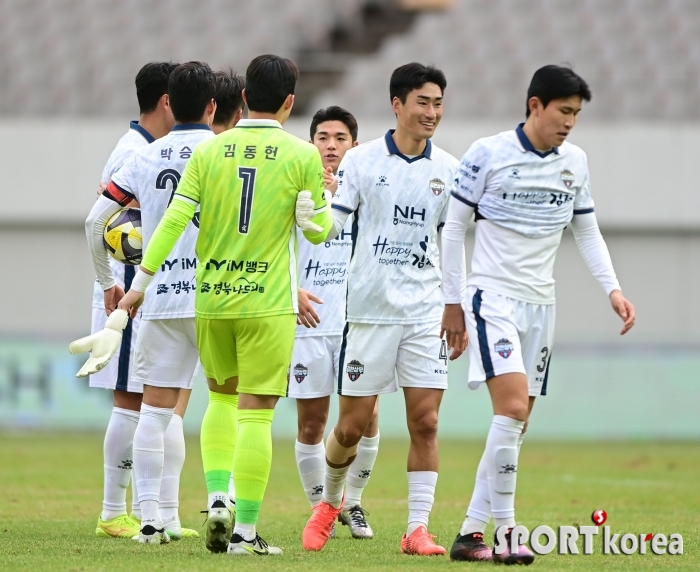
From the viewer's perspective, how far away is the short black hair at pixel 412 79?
645 centimetres

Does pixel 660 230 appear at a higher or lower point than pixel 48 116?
lower

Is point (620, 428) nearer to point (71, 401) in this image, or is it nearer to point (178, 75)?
point (71, 401)

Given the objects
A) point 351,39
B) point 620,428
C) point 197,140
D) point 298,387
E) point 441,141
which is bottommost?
point 620,428

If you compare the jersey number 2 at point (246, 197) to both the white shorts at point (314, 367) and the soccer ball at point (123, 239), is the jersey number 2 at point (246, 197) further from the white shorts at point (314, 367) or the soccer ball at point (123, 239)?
the white shorts at point (314, 367)

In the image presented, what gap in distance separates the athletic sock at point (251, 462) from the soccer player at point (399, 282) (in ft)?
2.87

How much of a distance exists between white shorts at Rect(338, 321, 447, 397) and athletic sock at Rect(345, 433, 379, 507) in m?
1.05

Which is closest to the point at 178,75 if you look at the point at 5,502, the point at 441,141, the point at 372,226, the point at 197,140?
the point at 197,140

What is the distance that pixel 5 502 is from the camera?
8727 millimetres

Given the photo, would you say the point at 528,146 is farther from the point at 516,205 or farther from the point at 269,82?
the point at 269,82

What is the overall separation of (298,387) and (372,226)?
1.34 meters

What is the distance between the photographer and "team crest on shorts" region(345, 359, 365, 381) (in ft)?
21.2

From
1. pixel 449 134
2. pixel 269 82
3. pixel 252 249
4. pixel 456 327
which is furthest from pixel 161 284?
pixel 449 134

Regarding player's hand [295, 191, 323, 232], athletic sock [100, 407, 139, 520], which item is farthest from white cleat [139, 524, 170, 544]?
Result: player's hand [295, 191, 323, 232]

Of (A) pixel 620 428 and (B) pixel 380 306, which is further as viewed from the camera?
(A) pixel 620 428
